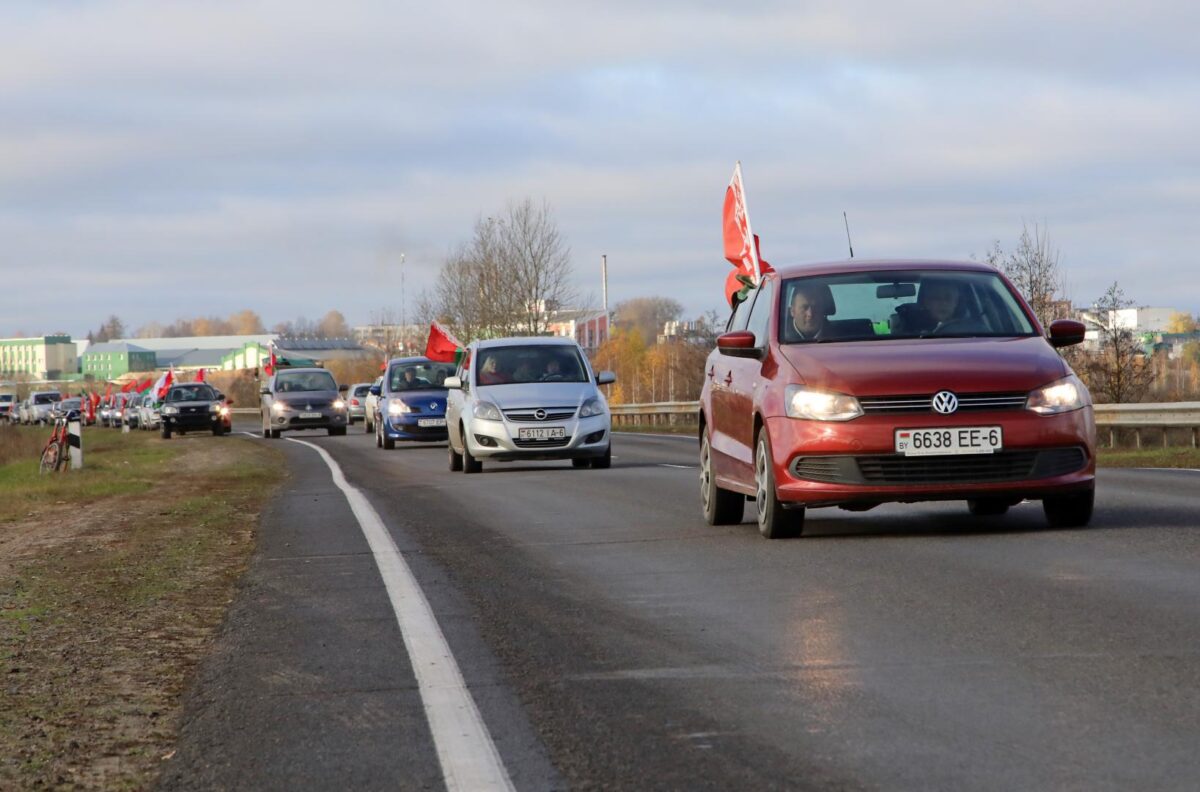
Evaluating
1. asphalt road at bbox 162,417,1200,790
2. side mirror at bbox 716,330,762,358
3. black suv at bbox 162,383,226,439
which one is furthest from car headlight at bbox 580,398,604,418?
black suv at bbox 162,383,226,439

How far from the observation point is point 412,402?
31.8 meters

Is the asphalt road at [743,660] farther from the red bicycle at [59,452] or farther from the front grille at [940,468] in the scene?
the red bicycle at [59,452]

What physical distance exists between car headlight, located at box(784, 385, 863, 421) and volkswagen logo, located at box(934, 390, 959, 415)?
421mm

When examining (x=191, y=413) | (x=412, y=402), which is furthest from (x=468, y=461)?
(x=191, y=413)

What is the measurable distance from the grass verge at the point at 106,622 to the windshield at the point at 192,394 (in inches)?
1281

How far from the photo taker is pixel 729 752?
15.4ft

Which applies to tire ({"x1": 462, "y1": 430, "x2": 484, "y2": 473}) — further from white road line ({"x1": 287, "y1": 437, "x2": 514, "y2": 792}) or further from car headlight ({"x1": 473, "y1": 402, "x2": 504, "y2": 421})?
white road line ({"x1": 287, "y1": 437, "x2": 514, "y2": 792})

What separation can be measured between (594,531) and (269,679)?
5888 mm

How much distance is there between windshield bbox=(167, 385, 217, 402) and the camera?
51438 millimetres

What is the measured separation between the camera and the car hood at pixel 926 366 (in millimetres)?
9852

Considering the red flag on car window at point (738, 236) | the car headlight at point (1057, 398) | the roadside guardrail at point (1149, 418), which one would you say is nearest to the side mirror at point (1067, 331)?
the car headlight at point (1057, 398)

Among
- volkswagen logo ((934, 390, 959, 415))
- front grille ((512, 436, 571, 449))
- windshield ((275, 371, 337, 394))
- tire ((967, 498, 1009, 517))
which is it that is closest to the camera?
volkswagen logo ((934, 390, 959, 415))

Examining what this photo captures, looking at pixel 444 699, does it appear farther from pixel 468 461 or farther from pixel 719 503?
pixel 468 461

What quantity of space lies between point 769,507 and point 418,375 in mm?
22955
